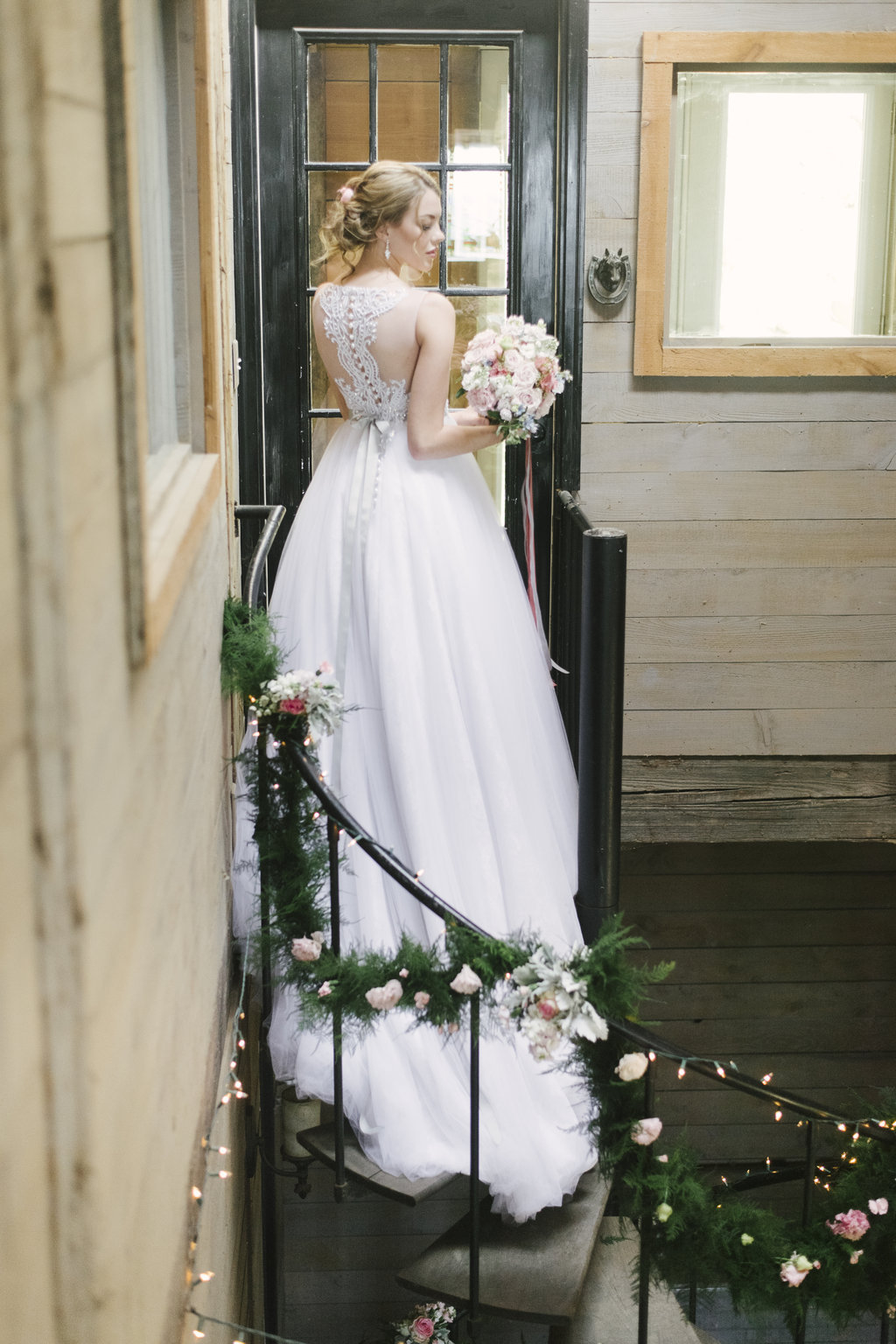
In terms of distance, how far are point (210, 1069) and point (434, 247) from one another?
1.94m

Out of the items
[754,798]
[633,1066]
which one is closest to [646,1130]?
[633,1066]

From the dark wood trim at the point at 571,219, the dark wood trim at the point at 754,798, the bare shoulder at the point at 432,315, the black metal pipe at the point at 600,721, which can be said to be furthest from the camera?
the dark wood trim at the point at 754,798

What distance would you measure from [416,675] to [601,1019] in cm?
97

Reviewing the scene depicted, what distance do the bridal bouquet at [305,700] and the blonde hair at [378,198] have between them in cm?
120

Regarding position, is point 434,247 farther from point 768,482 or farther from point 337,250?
point 768,482

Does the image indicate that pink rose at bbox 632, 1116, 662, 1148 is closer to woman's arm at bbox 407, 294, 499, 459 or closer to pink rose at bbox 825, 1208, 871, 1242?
pink rose at bbox 825, 1208, 871, 1242

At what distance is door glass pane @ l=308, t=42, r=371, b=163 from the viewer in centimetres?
335

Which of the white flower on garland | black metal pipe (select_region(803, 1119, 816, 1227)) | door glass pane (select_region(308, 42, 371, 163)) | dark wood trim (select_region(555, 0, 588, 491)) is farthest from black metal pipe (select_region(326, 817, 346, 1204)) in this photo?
door glass pane (select_region(308, 42, 371, 163))

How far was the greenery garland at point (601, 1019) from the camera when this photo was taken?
2.02 m

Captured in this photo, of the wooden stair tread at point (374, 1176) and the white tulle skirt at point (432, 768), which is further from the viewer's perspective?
the white tulle skirt at point (432, 768)

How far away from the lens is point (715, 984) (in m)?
4.62

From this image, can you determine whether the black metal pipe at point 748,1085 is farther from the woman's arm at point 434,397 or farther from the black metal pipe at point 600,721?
the woman's arm at point 434,397

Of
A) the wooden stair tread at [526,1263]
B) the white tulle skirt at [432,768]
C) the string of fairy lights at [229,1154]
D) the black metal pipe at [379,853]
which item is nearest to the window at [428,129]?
the white tulle skirt at [432,768]

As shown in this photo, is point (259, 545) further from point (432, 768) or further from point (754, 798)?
point (754, 798)
